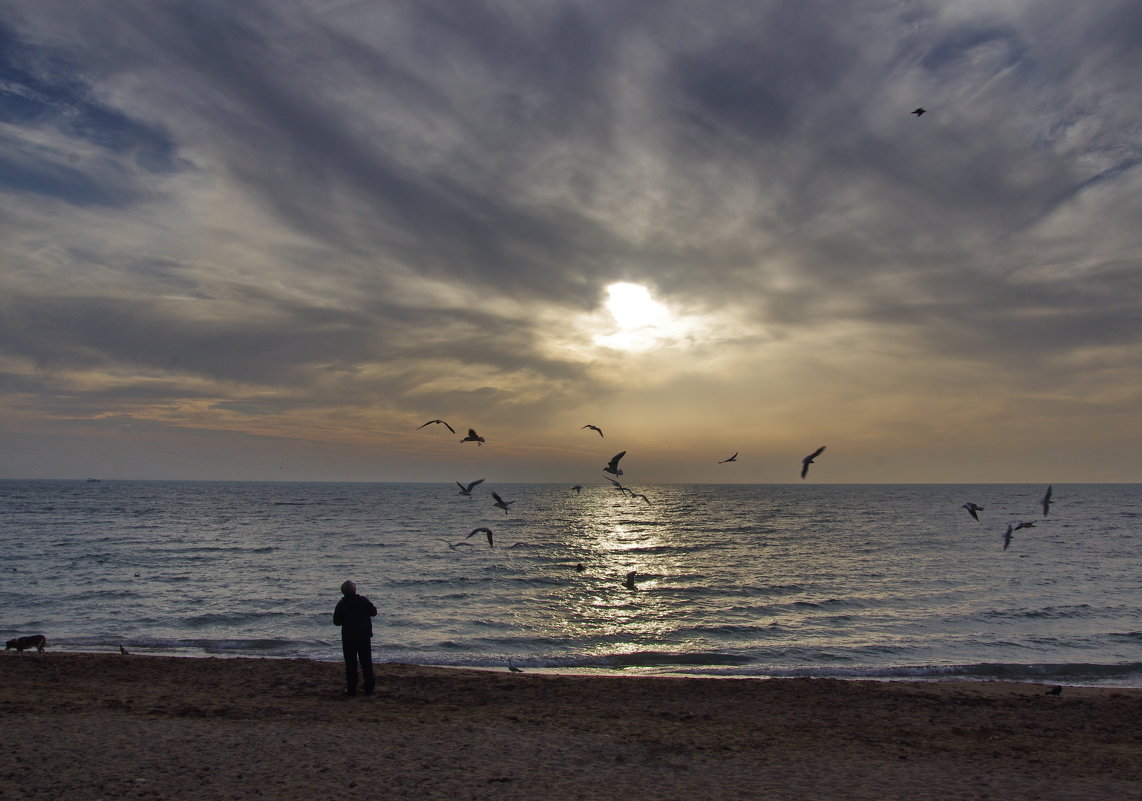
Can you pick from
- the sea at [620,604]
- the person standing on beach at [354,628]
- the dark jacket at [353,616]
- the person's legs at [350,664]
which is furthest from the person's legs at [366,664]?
the sea at [620,604]

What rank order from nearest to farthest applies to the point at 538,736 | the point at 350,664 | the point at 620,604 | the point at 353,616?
the point at 538,736 < the point at 353,616 < the point at 350,664 < the point at 620,604

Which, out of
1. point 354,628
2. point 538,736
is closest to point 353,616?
point 354,628

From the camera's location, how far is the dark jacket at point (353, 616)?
1257cm

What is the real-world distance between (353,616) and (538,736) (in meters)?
4.21

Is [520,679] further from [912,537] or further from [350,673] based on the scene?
[912,537]

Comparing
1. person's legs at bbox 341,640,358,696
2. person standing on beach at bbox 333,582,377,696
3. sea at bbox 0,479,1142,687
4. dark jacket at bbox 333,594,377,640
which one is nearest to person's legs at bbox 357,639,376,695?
person standing on beach at bbox 333,582,377,696

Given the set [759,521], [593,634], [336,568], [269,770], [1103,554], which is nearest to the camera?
[269,770]

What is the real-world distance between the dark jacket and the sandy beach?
4.31ft

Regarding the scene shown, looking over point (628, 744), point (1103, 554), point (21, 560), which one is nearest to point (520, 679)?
point (628, 744)

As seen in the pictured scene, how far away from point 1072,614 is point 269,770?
A: 97.0ft

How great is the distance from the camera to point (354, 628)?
12.7m

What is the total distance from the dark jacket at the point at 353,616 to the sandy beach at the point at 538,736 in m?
1.31

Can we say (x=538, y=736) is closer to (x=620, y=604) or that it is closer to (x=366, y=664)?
(x=366, y=664)

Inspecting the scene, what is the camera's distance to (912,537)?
61938 mm
